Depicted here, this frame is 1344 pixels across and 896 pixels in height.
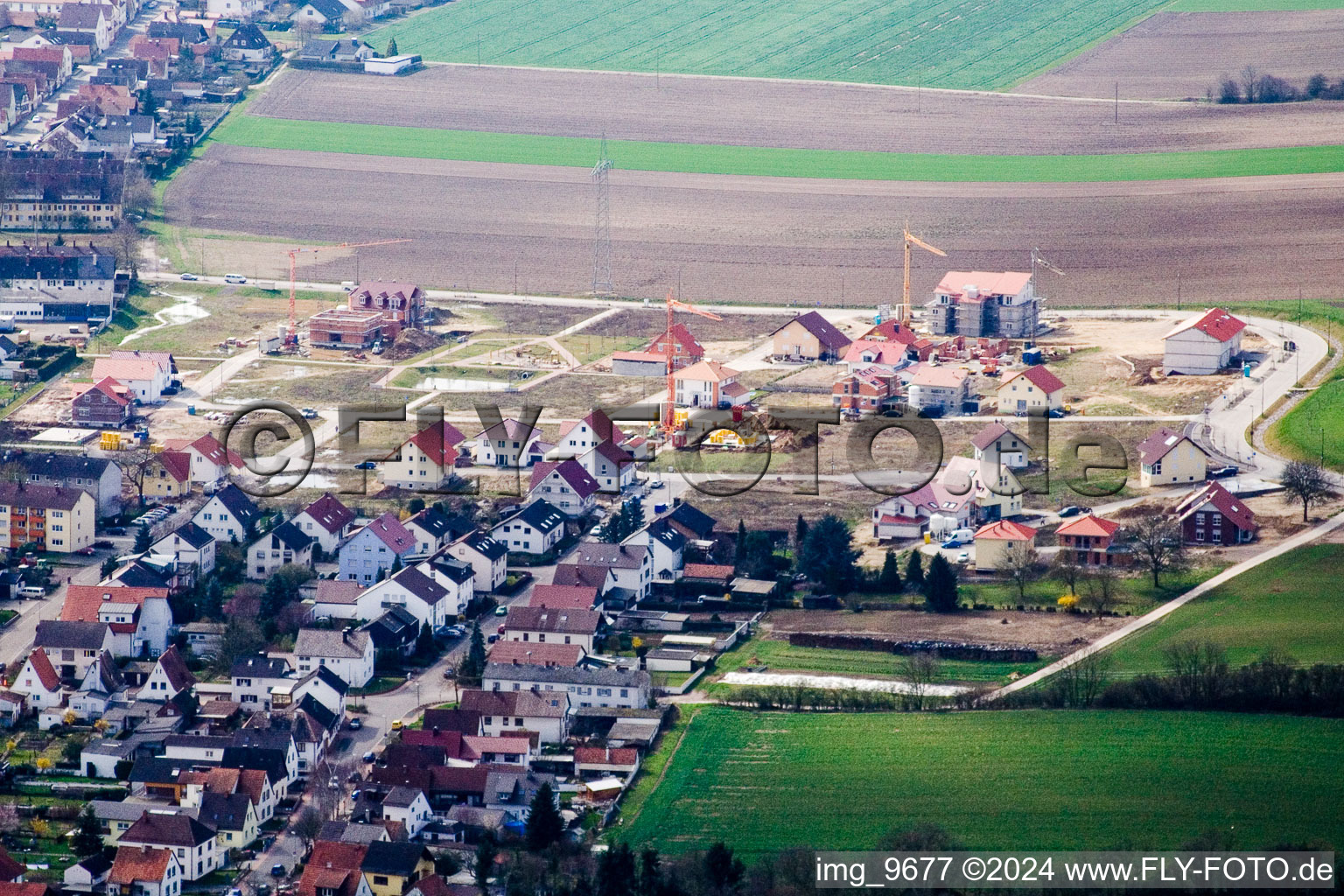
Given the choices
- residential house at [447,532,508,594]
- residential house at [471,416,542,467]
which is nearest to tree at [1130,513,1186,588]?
residential house at [447,532,508,594]

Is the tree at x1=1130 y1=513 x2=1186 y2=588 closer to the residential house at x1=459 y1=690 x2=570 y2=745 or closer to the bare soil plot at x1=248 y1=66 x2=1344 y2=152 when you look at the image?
the residential house at x1=459 y1=690 x2=570 y2=745

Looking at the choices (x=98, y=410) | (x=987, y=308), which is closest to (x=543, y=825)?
(x=98, y=410)

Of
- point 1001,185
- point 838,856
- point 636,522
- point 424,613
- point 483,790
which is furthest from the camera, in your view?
point 1001,185

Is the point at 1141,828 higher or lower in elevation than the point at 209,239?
lower

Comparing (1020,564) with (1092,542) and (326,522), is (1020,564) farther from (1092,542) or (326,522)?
(326,522)

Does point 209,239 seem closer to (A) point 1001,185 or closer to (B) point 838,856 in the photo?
(A) point 1001,185

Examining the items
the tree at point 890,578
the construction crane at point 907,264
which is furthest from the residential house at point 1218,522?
the construction crane at point 907,264

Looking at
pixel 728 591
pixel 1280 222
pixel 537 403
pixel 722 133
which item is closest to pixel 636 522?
pixel 728 591
